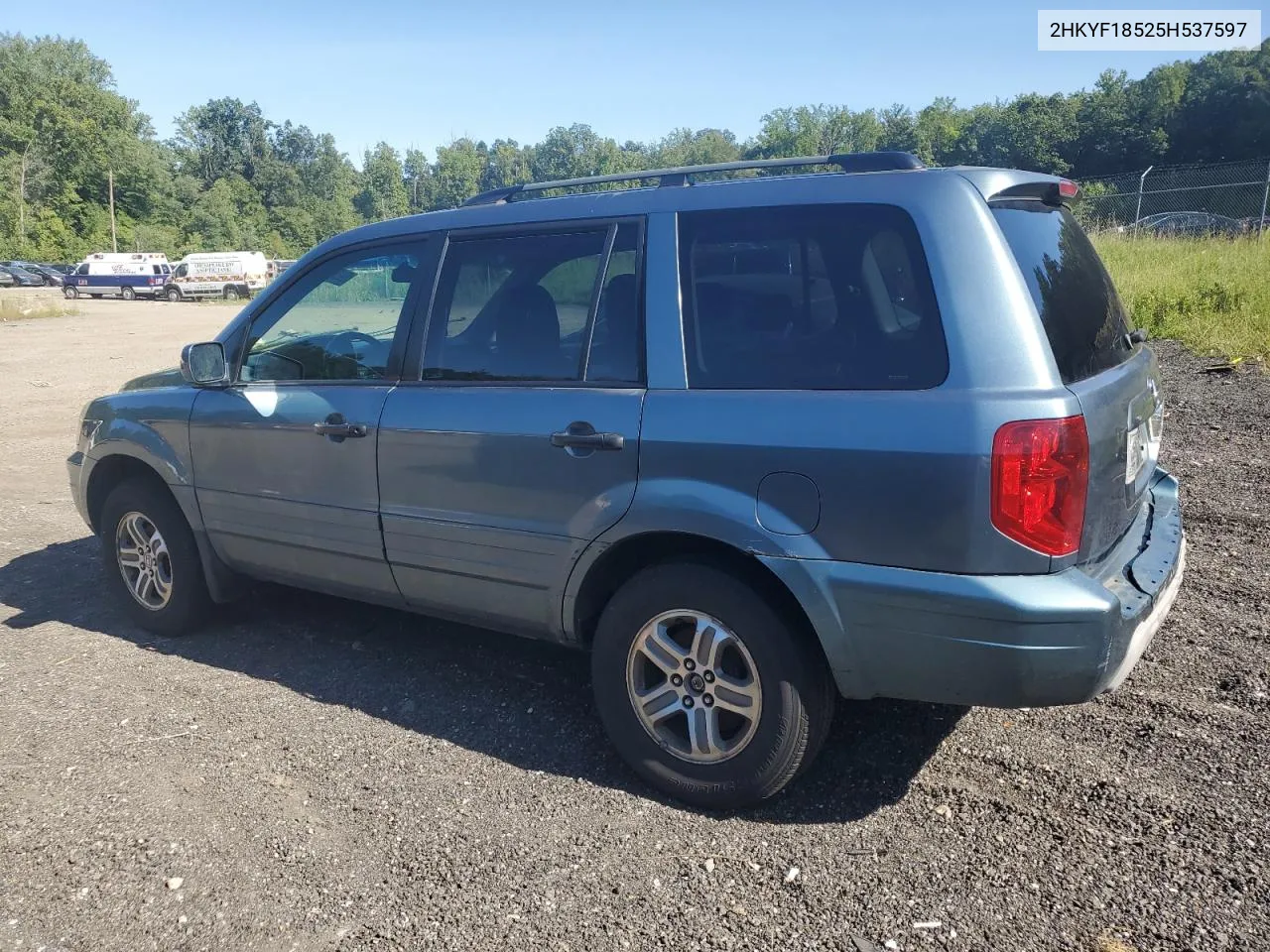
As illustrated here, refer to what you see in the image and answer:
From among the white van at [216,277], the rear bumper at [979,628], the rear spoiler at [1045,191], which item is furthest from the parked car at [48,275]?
the rear bumper at [979,628]

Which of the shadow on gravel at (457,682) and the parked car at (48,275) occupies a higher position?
the parked car at (48,275)

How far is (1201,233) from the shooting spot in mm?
16734

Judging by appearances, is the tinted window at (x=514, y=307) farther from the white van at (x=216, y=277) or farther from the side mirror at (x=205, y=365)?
the white van at (x=216, y=277)

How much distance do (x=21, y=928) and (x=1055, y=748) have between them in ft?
10.6

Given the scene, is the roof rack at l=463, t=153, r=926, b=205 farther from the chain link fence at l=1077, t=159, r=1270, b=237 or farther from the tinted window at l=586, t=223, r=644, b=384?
the chain link fence at l=1077, t=159, r=1270, b=237

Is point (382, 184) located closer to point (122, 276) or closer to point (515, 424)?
point (122, 276)

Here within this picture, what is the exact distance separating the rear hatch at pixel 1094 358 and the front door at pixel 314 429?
2.29 metres

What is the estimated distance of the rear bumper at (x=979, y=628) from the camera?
260 centimetres

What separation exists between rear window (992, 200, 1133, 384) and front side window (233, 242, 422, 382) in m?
2.27

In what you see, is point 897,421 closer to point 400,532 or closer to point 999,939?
point 999,939

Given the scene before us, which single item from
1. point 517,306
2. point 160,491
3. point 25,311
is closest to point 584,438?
point 517,306

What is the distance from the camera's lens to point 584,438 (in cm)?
324

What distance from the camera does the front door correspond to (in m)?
3.94

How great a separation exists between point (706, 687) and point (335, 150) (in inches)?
6000
